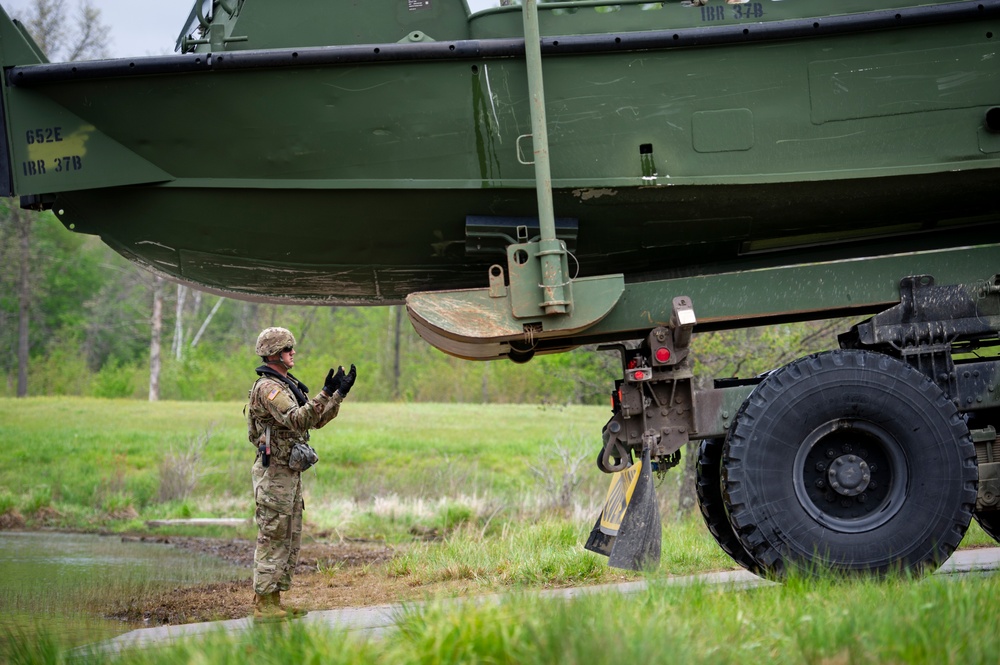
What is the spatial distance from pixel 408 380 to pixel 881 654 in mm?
40720

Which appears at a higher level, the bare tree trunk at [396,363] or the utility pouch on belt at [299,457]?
the bare tree trunk at [396,363]

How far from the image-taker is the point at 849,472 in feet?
16.5

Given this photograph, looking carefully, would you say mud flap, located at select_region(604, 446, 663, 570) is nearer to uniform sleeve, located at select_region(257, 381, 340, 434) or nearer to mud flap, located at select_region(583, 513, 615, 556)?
mud flap, located at select_region(583, 513, 615, 556)

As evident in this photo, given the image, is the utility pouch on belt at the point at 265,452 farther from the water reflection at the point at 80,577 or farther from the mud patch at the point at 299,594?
the water reflection at the point at 80,577

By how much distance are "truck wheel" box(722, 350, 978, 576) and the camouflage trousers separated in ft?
9.15

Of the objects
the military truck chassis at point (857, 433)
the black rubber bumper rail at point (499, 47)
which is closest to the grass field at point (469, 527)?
the military truck chassis at point (857, 433)

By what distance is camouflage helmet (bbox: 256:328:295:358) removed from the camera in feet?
21.0

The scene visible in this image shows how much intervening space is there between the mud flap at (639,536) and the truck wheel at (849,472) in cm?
43

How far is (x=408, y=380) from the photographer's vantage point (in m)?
43.6

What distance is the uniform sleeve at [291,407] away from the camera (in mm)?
6145

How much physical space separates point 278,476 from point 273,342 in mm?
872

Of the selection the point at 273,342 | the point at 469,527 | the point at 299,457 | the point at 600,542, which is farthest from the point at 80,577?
the point at 600,542

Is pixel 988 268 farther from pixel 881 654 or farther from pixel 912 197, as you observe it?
pixel 881 654

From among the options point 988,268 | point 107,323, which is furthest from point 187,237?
point 107,323
